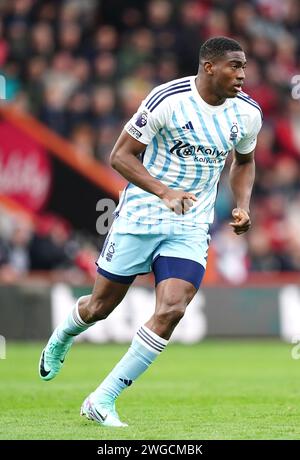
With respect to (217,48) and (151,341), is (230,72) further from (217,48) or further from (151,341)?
(151,341)

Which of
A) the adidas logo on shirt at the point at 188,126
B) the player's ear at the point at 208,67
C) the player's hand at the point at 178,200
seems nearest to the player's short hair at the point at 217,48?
the player's ear at the point at 208,67

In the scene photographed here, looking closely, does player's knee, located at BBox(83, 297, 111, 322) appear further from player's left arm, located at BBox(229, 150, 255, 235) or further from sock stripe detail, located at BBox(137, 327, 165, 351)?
player's left arm, located at BBox(229, 150, 255, 235)

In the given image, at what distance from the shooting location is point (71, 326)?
863cm

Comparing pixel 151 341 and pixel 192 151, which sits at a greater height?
pixel 192 151

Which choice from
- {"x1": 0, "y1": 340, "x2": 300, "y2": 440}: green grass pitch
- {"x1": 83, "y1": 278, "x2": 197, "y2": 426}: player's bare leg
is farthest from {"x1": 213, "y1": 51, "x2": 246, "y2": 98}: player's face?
{"x1": 0, "y1": 340, "x2": 300, "y2": 440}: green grass pitch

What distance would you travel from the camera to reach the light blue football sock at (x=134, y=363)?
7.64 metres

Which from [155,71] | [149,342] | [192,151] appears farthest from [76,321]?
[155,71]

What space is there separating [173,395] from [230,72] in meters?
3.22

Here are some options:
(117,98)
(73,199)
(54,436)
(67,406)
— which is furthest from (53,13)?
(54,436)

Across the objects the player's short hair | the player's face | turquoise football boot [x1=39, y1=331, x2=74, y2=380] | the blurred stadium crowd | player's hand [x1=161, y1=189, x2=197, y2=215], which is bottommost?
turquoise football boot [x1=39, y1=331, x2=74, y2=380]

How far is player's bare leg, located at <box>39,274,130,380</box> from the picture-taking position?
8219 millimetres

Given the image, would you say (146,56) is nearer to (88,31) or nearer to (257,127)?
(88,31)

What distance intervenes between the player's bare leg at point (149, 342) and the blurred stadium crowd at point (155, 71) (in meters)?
9.26

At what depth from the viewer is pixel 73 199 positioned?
1736 cm
